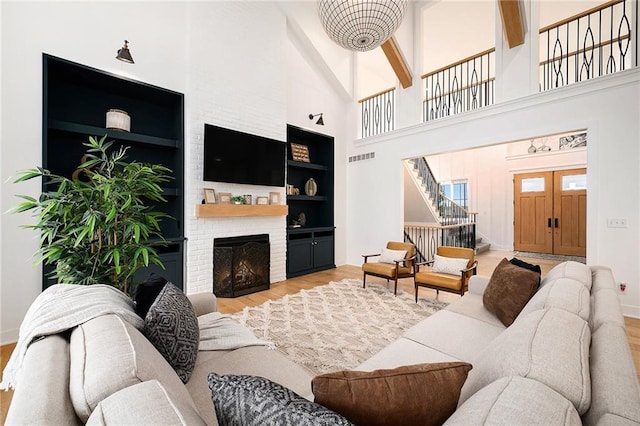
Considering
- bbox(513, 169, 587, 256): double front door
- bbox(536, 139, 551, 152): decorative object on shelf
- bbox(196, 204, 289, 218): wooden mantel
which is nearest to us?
bbox(196, 204, 289, 218): wooden mantel

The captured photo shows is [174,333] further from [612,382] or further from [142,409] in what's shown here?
[612,382]

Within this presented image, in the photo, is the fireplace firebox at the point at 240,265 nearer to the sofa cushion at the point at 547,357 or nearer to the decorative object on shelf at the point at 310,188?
the decorative object on shelf at the point at 310,188

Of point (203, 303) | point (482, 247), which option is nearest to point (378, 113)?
point (482, 247)

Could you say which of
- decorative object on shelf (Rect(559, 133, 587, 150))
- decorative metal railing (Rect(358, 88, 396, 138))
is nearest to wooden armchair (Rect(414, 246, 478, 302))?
decorative metal railing (Rect(358, 88, 396, 138))

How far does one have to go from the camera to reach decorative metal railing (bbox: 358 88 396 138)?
623 cm

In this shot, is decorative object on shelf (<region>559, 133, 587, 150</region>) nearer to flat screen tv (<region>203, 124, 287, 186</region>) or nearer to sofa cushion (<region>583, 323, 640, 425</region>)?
flat screen tv (<region>203, 124, 287, 186</region>)

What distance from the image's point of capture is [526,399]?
2.15 ft

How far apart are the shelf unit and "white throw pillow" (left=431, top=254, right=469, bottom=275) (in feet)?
11.2

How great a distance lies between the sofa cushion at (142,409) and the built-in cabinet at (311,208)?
175 inches

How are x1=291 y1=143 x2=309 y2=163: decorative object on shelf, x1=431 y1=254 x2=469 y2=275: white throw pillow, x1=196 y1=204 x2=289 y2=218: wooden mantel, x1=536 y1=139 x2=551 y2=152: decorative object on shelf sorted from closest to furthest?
x1=431 y1=254 x2=469 y2=275: white throw pillow, x1=196 y1=204 x2=289 y2=218: wooden mantel, x1=291 y1=143 x2=309 y2=163: decorative object on shelf, x1=536 y1=139 x2=551 y2=152: decorative object on shelf

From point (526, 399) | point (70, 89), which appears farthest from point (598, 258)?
point (70, 89)

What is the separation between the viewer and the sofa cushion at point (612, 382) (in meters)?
0.68

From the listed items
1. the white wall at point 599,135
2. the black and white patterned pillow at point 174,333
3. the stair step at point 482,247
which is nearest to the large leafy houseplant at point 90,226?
the black and white patterned pillow at point 174,333

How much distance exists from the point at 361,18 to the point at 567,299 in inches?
94.0
